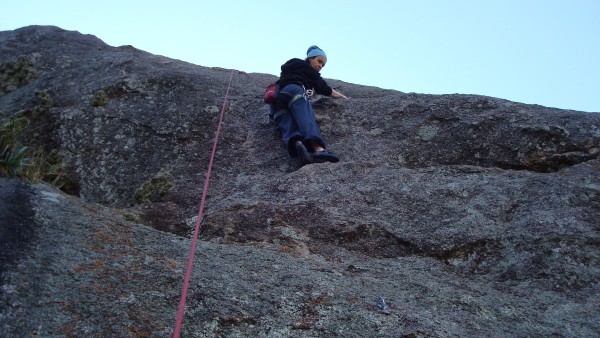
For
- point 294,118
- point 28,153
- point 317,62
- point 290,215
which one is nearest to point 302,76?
point 317,62

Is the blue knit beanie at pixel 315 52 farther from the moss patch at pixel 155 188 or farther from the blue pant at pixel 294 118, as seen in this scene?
the moss patch at pixel 155 188

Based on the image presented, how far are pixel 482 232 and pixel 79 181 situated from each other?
4502 mm

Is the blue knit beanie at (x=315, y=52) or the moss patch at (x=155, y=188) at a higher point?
the blue knit beanie at (x=315, y=52)

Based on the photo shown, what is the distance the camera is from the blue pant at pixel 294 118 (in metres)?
7.36

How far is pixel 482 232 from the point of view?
5465 millimetres

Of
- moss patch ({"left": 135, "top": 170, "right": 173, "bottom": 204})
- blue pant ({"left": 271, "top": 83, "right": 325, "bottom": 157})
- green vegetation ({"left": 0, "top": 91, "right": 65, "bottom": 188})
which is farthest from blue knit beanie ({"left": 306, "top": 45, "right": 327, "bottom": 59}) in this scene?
green vegetation ({"left": 0, "top": 91, "right": 65, "bottom": 188})

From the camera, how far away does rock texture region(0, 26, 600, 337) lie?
3.81 meters

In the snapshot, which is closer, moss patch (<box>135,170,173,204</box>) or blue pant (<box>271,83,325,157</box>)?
moss patch (<box>135,170,173,204</box>)

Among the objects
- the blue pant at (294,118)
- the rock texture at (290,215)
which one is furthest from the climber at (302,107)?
the rock texture at (290,215)

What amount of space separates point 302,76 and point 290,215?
2.96 metres

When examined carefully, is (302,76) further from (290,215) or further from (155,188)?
(290,215)

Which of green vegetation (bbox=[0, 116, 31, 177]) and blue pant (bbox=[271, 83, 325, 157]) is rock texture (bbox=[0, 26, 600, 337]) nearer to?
blue pant (bbox=[271, 83, 325, 157])

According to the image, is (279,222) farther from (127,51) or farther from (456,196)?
(127,51)

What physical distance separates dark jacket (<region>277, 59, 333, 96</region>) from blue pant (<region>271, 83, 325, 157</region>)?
0.56 ft
